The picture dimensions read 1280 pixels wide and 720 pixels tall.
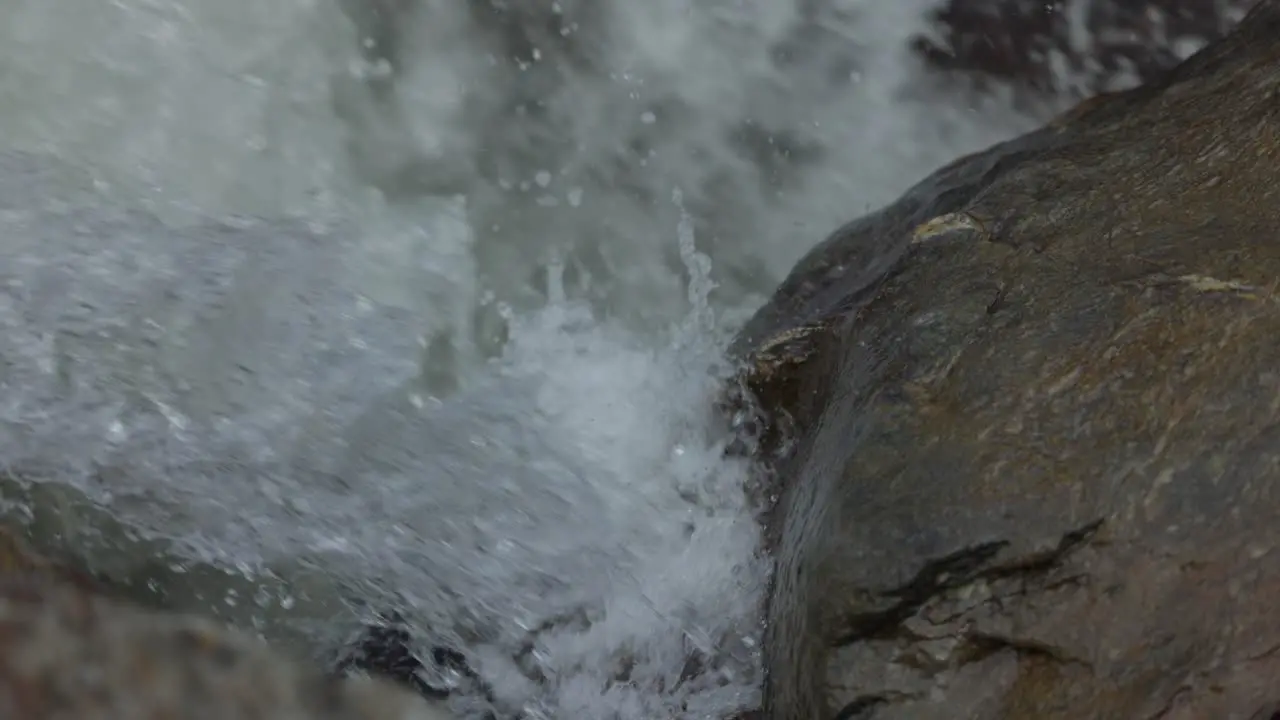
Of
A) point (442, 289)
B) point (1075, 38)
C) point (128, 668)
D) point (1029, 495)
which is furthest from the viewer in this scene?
point (1075, 38)

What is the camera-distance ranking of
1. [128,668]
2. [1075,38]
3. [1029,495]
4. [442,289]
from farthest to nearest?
1. [1075,38]
2. [442,289]
3. [128,668]
4. [1029,495]

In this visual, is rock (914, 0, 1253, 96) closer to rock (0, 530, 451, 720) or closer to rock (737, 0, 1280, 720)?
rock (737, 0, 1280, 720)

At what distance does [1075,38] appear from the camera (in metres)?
4.62

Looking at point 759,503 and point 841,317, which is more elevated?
point 841,317

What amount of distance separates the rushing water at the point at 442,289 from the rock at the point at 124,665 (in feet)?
1.06

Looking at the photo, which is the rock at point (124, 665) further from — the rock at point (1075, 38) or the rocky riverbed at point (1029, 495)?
the rock at point (1075, 38)

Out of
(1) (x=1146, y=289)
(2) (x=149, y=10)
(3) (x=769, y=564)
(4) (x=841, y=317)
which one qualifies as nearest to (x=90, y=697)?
(3) (x=769, y=564)

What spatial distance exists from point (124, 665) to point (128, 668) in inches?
0.4

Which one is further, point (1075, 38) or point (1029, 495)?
point (1075, 38)

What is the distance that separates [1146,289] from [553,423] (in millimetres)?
1946

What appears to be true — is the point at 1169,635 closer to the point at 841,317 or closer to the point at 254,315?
the point at 841,317

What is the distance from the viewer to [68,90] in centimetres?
404

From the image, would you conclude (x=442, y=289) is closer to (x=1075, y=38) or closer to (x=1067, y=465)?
(x=1067, y=465)

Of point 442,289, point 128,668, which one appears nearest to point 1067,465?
point 128,668
